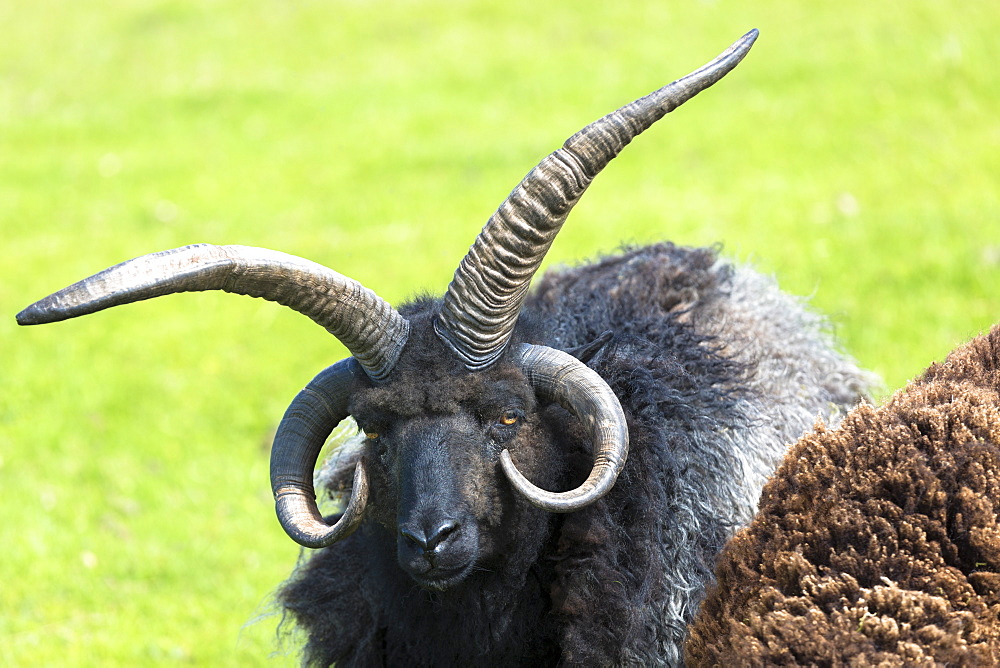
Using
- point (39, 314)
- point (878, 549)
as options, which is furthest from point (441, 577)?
point (39, 314)

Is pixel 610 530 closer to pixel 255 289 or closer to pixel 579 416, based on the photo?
pixel 579 416

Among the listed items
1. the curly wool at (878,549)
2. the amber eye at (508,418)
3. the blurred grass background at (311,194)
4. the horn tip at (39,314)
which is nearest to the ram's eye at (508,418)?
the amber eye at (508,418)

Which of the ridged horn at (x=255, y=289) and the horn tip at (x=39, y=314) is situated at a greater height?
the ridged horn at (x=255, y=289)

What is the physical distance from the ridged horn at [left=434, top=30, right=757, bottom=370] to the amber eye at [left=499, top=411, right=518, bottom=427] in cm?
20

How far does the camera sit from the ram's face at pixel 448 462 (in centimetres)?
384

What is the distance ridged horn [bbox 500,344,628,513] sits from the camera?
3807 millimetres

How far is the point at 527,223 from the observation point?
392 cm

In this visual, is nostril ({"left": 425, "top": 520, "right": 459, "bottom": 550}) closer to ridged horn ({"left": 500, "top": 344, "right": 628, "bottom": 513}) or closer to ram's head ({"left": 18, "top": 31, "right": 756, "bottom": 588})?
ram's head ({"left": 18, "top": 31, "right": 756, "bottom": 588})

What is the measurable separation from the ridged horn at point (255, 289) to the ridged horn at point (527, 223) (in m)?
0.26

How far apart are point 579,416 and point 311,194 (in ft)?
33.3

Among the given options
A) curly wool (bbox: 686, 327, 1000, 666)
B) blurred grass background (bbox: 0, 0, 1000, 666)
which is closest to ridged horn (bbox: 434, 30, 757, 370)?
curly wool (bbox: 686, 327, 1000, 666)

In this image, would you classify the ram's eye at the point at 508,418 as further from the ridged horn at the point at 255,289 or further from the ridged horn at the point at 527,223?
the ridged horn at the point at 255,289

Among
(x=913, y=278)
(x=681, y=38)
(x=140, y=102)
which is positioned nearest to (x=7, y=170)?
(x=140, y=102)

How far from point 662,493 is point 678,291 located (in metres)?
1.36
